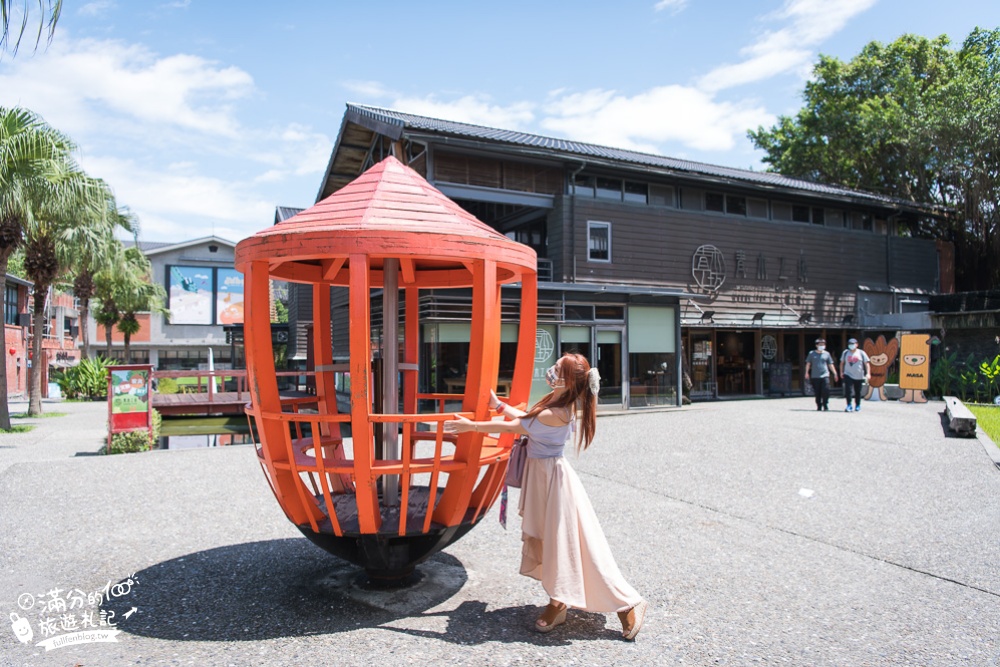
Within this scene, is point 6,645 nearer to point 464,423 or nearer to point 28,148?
point 464,423

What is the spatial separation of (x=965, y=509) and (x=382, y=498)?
6.17 metres

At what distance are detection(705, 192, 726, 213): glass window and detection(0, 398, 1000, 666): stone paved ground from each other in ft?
44.2

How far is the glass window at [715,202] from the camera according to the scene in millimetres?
22578

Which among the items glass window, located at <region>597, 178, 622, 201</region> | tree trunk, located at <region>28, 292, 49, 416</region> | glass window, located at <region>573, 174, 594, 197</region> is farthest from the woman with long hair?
tree trunk, located at <region>28, 292, 49, 416</region>

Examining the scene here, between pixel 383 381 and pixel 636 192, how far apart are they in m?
17.4

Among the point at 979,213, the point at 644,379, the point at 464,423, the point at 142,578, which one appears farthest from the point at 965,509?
the point at 979,213

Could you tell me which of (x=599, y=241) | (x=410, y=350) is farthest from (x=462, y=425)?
(x=599, y=241)

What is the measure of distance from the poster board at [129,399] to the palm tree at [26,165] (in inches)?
201

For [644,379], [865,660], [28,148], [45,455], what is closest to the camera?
[865,660]

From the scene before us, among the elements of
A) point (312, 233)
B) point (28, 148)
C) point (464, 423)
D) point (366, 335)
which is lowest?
point (464, 423)

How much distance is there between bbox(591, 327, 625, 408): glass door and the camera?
1833 cm

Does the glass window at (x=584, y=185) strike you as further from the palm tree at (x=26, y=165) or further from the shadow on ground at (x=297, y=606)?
the shadow on ground at (x=297, y=606)

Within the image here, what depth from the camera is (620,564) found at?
567 cm

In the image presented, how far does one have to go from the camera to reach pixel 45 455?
1216 cm
